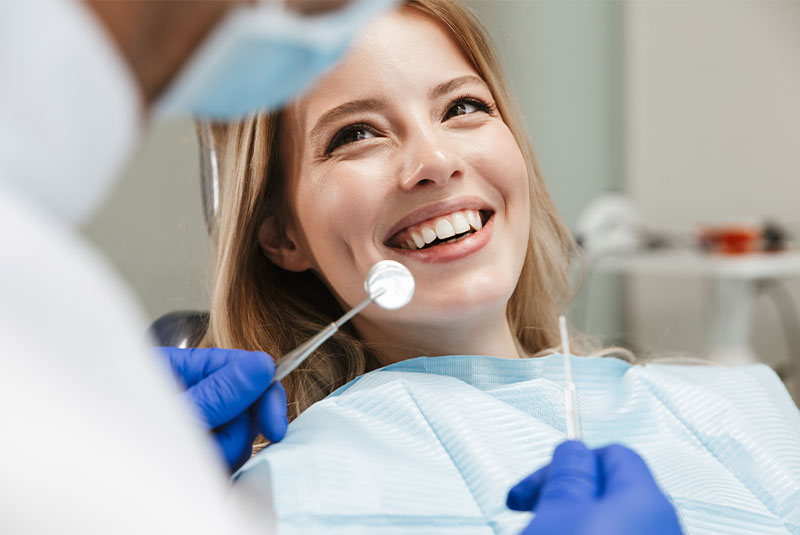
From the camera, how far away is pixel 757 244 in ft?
8.62

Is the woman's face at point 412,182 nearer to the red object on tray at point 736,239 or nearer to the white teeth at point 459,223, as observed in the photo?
the white teeth at point 459,223

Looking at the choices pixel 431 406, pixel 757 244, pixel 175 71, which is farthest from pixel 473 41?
pixel 757 244

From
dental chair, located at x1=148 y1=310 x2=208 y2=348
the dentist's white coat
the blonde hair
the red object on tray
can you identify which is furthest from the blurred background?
the dentist's white coat

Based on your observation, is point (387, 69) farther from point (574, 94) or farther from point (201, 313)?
point (574, 94)

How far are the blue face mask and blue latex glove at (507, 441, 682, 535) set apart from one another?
1.11ft

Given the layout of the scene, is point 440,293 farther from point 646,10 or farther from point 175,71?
point 646,10

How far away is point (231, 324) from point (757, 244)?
2061 millimetres

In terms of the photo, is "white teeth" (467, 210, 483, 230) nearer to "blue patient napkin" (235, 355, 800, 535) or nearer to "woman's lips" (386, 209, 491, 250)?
"woman's lips" (386, 209, 491, 250)

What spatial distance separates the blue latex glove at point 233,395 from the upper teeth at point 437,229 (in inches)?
9.9

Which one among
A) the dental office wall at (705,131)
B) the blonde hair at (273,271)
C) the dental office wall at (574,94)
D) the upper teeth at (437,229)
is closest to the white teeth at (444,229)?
the upper teeth at (437,229)

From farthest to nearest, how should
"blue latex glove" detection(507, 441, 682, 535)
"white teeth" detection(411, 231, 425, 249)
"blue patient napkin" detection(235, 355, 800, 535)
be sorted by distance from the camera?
"white teeth" detection(411, 231, 425, 249) → "blue patient napkin" detection(235, 355, 800, 535) → "blue latex glove" detection(507, 441, 682, 535)

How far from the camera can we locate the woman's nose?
96 cm

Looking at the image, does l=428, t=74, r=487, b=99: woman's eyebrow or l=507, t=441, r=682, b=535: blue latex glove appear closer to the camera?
l=507, t=441, r=682, b=535: blue latex glove

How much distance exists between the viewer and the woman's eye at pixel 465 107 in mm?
1070
